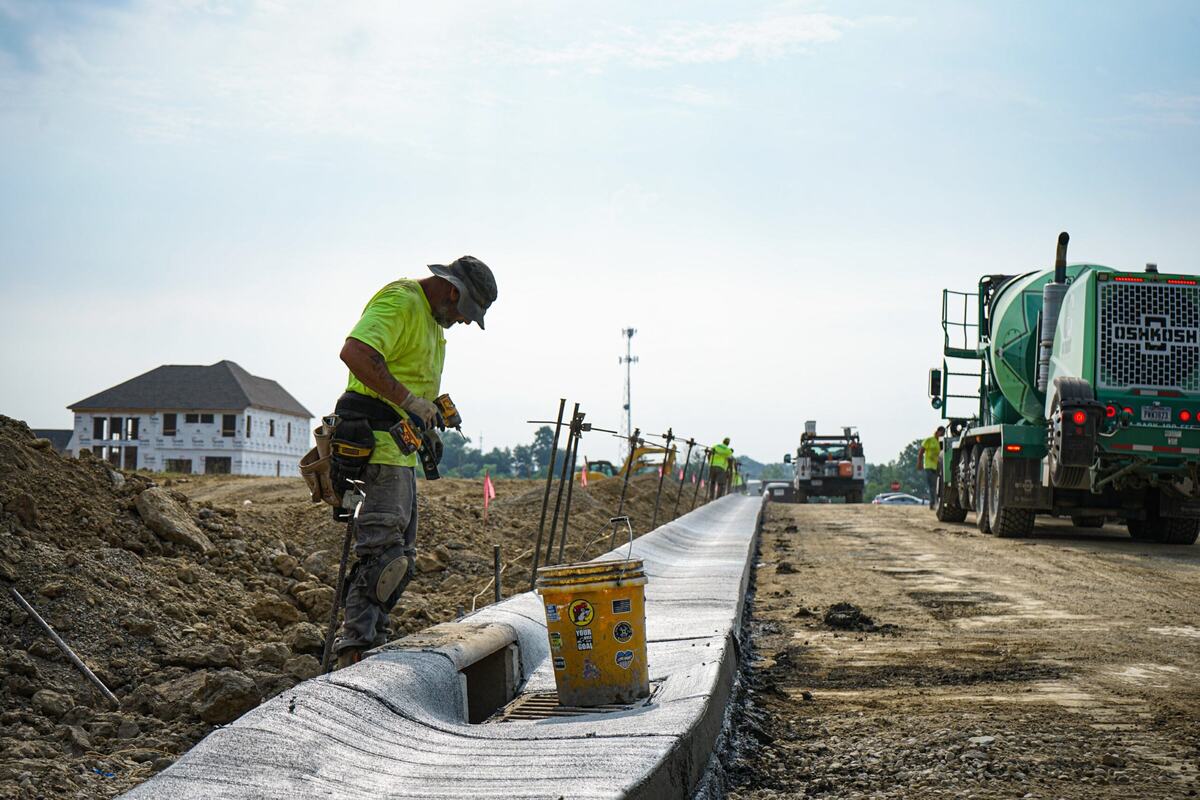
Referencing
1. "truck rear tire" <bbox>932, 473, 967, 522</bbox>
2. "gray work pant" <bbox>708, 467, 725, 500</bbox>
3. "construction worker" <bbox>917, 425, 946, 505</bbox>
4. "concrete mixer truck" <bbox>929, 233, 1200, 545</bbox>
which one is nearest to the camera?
"concrete mixer truck" <bbox>929, 233, 1200, 545</bbox>

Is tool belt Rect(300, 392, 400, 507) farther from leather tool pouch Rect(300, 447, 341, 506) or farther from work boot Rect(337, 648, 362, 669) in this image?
work boot Rect(337, 648, 362, 669)

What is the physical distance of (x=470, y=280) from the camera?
6.14 meters

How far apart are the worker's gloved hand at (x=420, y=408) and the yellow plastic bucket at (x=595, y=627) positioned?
0.96 m

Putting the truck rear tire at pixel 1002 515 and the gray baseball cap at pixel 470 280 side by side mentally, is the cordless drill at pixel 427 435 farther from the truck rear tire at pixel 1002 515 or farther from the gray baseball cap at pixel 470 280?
the truck rear tire at pixel 1002 515

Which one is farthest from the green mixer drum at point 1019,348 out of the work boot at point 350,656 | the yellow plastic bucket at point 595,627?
the work boot at point 350,656

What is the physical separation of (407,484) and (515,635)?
3.88 feet

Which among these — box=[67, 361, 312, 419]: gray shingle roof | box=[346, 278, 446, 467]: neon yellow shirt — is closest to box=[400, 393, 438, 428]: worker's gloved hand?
box=[346, 278, 446, 467]: neon yellow shirt

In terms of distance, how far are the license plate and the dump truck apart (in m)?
26.9

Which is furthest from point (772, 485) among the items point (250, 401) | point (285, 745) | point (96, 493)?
point (285, 745)

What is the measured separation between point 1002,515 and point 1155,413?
3.03m

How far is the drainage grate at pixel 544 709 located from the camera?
550cm

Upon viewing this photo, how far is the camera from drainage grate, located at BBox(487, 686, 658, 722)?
5500mm

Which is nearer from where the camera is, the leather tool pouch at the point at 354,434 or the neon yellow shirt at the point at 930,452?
the leather tool pouch at the point at 354,434

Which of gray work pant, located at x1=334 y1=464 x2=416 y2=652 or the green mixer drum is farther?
the green mixer drum
